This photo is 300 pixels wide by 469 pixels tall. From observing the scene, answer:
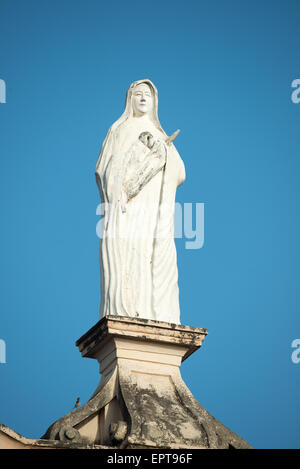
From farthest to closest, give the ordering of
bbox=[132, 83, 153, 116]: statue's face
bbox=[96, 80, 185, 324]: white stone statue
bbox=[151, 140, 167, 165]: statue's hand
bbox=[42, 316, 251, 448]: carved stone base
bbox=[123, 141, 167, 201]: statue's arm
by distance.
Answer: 1. bbox=[132, 83, 153, 116]: statue's face
2. bbox=[151, 140, 167, 165]: statue's hand
3. bbox=[123, 141, 167, 201]: statue's arm
4. bbox=[96, 80, 185, 324]: white stone statue
5. bbox=[42, 316, 251, 448]: carved stone base

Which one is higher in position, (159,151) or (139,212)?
(159,151)

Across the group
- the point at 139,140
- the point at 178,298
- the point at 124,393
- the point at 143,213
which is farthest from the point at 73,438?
the point at 139,140

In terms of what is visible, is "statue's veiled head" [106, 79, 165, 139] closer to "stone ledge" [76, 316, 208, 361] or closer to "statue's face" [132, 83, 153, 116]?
"statue's face" [132, 83, 153, 116]

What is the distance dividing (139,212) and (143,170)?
613 mm

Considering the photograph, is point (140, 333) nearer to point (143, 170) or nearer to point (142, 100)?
point (143, 170)

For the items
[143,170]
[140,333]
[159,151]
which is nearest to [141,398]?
[140,333]

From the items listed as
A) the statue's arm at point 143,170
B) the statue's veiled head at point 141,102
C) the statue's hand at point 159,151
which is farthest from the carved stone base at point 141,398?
the statue's veiled head at point 141,102

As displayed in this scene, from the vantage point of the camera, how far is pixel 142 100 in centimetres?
1279

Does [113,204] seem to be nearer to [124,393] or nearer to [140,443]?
[124,393]

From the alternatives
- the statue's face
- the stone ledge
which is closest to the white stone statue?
the statue's face

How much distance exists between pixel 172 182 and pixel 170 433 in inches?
151

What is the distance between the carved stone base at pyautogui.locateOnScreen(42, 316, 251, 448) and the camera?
33.2 ft

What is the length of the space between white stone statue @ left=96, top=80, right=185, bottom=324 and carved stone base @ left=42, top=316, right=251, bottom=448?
41 centimetres
